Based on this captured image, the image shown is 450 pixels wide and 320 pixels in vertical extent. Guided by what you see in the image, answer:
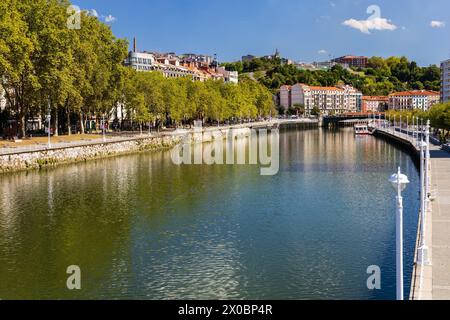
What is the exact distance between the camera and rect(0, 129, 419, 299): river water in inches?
806

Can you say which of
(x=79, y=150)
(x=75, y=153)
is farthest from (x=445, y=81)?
(x=75, y=153)

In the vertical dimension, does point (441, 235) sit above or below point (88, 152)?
below

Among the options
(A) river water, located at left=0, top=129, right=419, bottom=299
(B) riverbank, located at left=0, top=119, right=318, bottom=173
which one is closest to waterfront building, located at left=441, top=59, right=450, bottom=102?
(B) riverbank, located at left=0, top=119, right=318, bottom=173

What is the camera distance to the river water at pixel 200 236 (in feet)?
67.2

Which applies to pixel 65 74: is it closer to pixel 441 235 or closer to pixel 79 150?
pixel 79 150

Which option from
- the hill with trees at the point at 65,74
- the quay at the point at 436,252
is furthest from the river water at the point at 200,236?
the hill with trees at the point at 65,74

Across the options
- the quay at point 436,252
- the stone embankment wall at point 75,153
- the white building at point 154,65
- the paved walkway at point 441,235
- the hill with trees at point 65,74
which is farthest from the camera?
the white building at point 154,65

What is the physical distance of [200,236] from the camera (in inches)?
1085

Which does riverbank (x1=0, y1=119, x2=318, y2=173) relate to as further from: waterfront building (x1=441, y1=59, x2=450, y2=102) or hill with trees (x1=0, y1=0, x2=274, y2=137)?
waterfront building (x1=441, y1=59, x2=450, y2=102)

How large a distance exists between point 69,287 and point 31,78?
133 ft

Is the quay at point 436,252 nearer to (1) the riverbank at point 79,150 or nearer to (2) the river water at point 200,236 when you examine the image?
(2) the river water at point 200,236

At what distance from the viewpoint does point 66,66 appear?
203 ft
